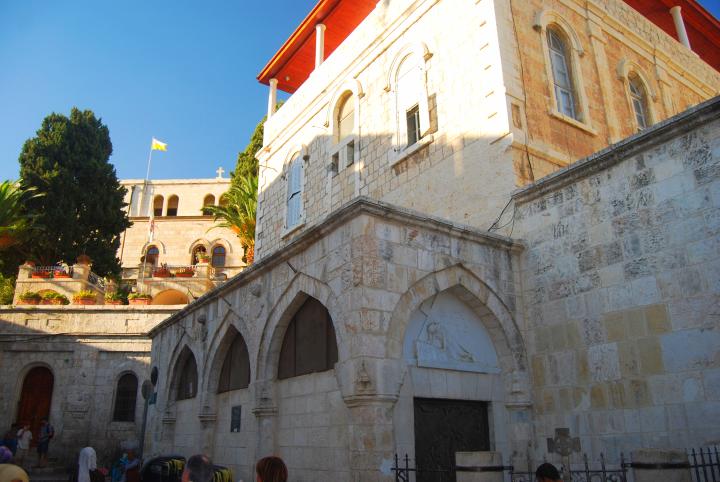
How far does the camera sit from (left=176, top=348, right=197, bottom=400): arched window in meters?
12.2

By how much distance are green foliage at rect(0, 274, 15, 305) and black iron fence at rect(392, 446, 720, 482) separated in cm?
2424

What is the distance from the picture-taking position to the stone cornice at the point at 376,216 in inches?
273

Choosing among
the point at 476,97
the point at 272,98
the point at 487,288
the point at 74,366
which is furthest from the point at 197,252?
the point at 487,288

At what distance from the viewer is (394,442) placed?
634 cm

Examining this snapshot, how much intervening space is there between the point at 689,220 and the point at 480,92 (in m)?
4.90

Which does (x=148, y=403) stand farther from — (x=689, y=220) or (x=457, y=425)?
(x=689, y=220)

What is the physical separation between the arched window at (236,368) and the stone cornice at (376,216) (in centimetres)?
139

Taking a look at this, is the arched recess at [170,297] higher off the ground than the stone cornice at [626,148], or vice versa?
the arched recess at [170,297]

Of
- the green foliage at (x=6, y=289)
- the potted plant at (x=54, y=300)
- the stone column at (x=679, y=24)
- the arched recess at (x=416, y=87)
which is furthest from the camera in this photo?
the green foliage at (x=6, y=289)

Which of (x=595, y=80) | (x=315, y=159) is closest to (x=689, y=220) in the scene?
(x=595, y=80)

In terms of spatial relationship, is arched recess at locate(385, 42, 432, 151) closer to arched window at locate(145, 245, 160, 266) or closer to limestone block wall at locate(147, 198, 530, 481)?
limestone block wall at locate(147, 198, 530, 481)

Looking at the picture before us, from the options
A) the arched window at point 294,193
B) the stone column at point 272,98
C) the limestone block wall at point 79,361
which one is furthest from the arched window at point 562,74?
the limestone block wall at point 79,361

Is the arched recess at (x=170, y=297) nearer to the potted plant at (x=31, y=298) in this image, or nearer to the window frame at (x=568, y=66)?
the potted plant at (x=31, y=298)

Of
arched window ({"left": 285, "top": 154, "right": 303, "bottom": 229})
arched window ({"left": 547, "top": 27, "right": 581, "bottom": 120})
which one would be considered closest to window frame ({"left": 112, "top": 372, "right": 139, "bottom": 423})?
arched window ({"left": 285, "top": 154, "right": 303, "bottom": 229})
